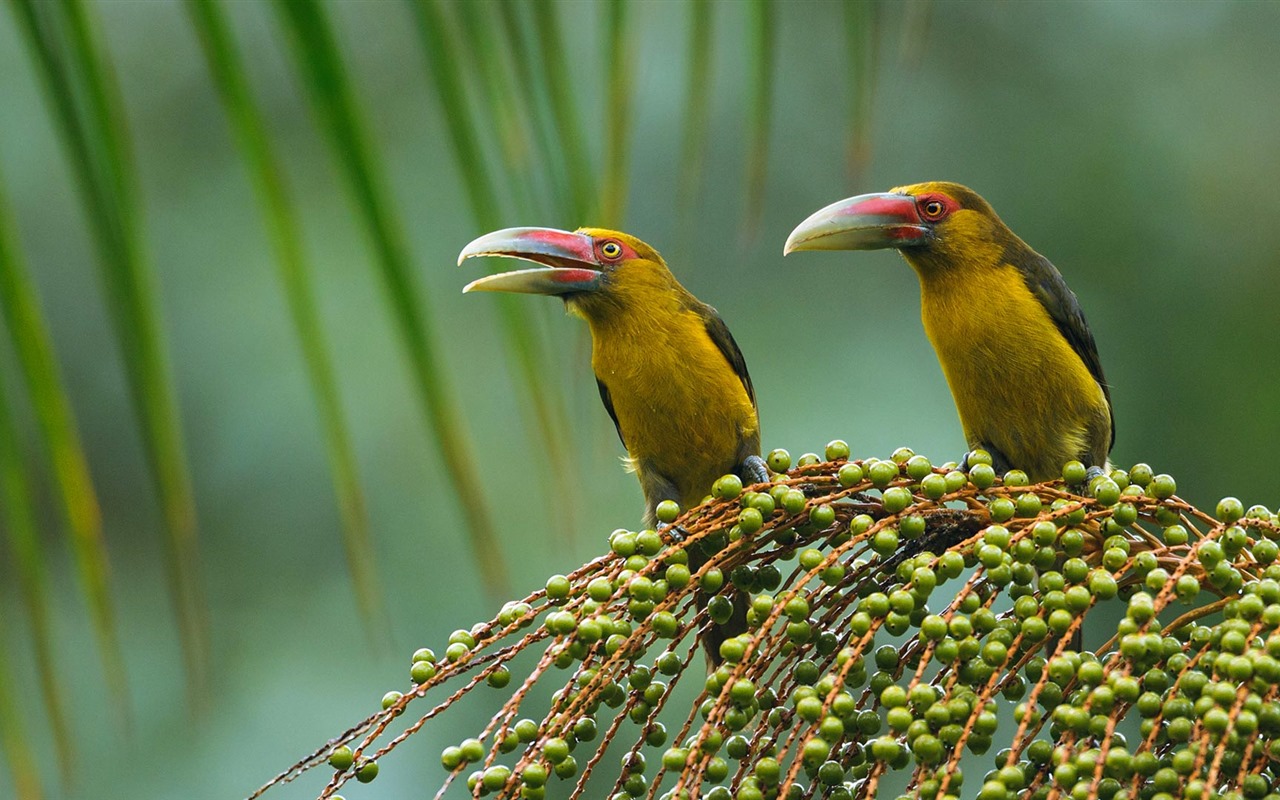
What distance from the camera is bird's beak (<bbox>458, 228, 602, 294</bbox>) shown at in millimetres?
2398

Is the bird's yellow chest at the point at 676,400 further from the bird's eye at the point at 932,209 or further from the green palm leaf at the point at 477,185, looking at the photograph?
the green palm leaf at the point at 477,185

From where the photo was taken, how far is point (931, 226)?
8.29 ft

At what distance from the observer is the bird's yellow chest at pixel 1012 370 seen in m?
2.46

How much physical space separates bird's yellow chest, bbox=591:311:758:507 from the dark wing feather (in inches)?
22.6

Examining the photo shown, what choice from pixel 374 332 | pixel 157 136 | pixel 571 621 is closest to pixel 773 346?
pixel 374 332

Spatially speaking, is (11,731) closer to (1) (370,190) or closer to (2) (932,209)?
(1) (370,190)

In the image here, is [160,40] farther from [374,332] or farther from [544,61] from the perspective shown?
[544,61]

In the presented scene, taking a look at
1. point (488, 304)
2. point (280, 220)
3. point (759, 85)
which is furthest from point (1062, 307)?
point (488, 304)

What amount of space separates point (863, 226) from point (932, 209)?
187mm

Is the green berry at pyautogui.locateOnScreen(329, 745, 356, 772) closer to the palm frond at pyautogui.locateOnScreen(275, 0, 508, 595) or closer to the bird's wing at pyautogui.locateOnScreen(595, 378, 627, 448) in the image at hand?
the palm frond at pyautogui.locateOnScreen(275, 0, 508, 595)

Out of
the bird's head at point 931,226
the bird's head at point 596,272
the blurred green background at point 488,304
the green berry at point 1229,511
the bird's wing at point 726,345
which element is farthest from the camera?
the blurred green background at point 488,304

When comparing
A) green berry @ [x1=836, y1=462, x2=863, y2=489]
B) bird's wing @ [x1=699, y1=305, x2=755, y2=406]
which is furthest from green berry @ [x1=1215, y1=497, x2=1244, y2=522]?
bird's wing @ [x1=699, y1=305, x2=755, y2=406]

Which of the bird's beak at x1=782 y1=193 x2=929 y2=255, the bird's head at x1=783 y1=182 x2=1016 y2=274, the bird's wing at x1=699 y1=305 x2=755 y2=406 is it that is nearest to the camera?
the bird's beak at x1=782 y1=193 x2=929 y2=255

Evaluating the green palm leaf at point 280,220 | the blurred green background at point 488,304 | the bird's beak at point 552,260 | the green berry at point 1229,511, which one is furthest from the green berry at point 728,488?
the blurred green background at point 488,304
